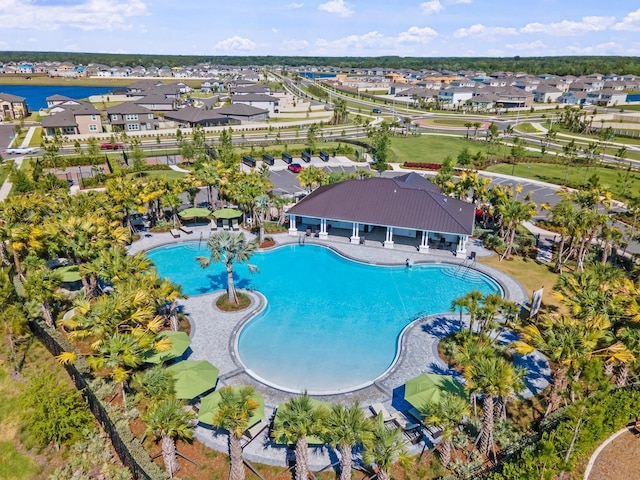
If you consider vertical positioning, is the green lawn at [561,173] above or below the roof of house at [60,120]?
below

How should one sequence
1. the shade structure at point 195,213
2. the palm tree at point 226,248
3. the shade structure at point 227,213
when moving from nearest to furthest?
1. the palm tree at point 226,248
2. the shade structure at point 227,213
3. the shade structure at point 195,213

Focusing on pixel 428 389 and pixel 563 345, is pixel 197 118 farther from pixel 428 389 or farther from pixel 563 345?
pixel 563 345

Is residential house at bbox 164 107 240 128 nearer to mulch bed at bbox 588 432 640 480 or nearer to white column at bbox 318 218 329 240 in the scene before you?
white column at bbox 318 218 329 240

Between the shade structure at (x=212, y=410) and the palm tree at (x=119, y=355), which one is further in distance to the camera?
the shade structure at (x=212, y=410)

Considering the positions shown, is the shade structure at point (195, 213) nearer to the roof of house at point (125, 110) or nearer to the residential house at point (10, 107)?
the roof of house at point (125, 110)

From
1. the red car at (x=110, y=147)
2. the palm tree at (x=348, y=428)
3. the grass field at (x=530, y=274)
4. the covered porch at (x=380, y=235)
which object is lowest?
the grass field at (x=530, y=274)

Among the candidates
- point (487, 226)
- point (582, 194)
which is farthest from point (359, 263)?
point (582, 194)

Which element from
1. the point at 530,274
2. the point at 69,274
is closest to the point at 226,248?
the point at 69,274

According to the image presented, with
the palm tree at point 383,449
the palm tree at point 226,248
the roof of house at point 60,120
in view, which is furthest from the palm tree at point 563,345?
the roof of house at point 60,120
